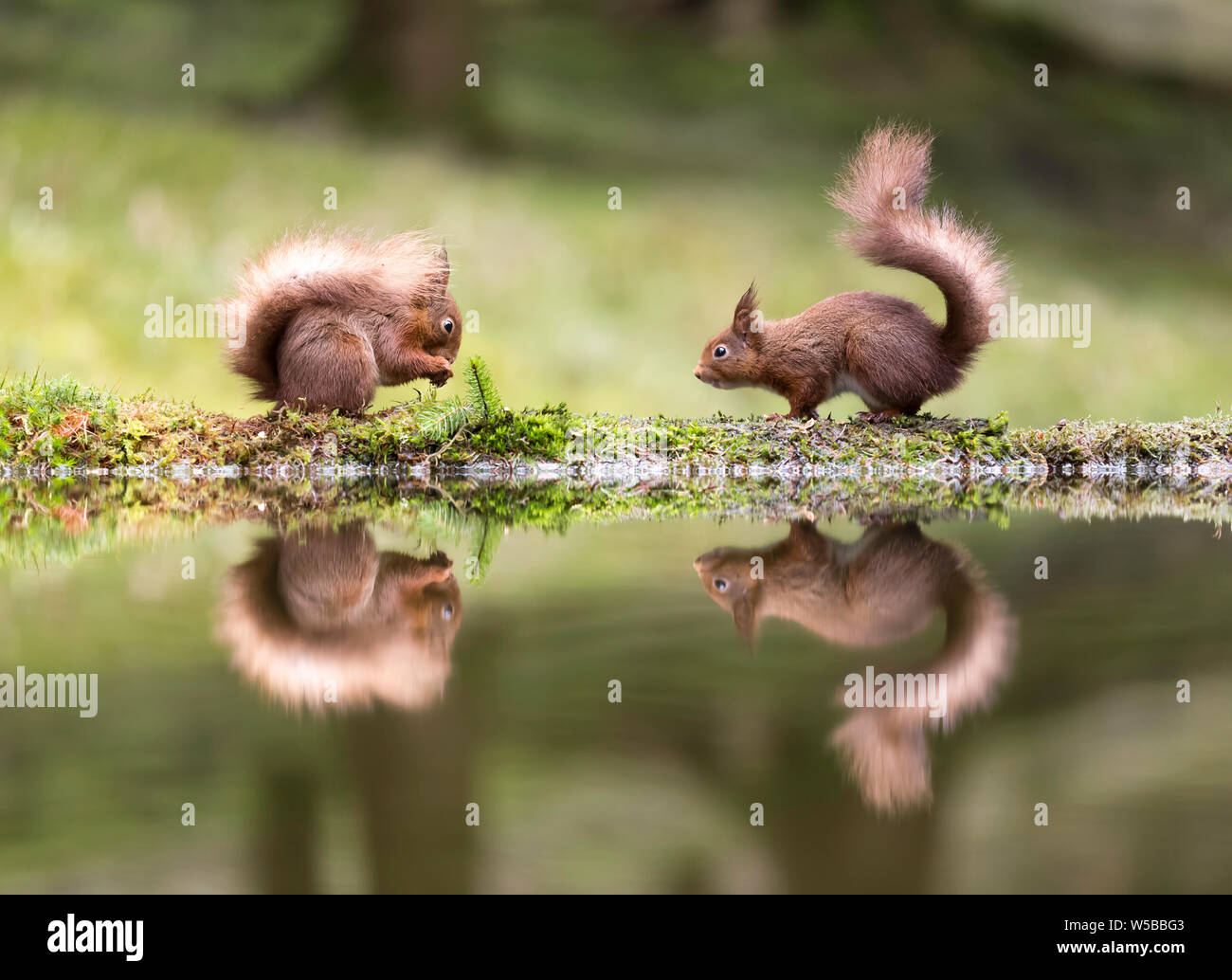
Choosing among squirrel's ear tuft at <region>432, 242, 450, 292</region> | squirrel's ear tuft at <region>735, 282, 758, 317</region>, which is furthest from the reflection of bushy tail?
squirrel's ear tuft at <region>735, 282, 758, 317</region>

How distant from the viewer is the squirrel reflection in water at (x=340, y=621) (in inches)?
104

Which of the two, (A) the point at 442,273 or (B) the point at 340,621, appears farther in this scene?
(A) the point at 442,273

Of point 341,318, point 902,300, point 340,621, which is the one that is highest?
A: point 902,300

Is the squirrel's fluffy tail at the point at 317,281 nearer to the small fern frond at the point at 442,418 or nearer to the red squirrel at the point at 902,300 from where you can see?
the small fern frond at the point at 442,418

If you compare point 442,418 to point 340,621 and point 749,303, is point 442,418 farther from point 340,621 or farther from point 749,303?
point 340,621

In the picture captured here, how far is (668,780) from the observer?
212cm

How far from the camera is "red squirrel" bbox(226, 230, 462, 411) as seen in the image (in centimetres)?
607

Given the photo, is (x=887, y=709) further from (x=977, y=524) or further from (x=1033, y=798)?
(x=977, y=524)

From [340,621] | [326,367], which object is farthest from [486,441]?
[340,621]

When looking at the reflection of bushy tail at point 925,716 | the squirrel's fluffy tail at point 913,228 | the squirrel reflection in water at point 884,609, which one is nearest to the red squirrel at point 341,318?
the squirrel's fluffy tail at point 913,228

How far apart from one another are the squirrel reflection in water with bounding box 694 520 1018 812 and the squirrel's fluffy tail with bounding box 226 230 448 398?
2673 millimetres

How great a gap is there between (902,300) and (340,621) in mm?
4349

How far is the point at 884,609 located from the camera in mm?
3311

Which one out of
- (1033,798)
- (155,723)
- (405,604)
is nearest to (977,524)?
(405,604)
